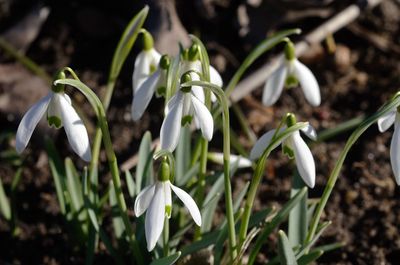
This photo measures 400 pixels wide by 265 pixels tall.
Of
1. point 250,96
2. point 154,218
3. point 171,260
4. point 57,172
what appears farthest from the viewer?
point 250,96

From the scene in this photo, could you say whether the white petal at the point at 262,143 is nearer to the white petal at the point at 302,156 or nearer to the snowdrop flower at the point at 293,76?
the white petal at the point at 302,156

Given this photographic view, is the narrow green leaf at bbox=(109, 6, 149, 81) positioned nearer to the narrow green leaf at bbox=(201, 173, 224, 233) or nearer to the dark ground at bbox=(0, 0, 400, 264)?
the narrow green leaf at bbox=(201, 173, 224, 233)

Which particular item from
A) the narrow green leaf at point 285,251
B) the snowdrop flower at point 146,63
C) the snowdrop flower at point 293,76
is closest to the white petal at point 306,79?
the snowdrop flower at point 293,76

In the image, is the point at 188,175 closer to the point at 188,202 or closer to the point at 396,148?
the point at 188,202

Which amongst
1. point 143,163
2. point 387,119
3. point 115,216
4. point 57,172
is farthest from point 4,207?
point 387,119

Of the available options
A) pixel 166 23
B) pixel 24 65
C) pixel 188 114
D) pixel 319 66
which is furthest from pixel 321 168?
pixel 24 65

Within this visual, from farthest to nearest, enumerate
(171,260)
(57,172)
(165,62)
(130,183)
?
(57,172) → (130,183) → (165,62) → (171,260)
